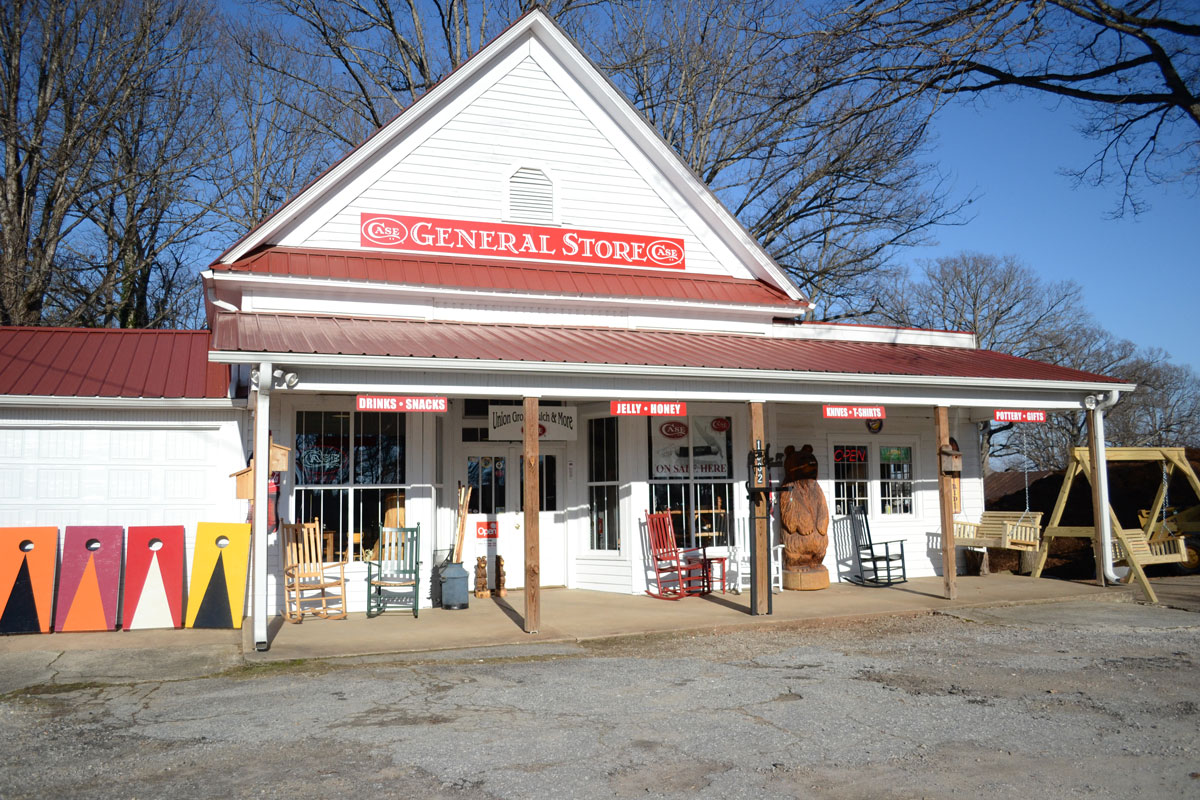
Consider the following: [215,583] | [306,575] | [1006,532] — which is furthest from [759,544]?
[215,583]

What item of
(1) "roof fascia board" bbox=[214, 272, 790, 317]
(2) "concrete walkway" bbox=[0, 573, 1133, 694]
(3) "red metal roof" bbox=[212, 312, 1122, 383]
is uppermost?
(1) "roof fascia board" bbox=[214, 272, 790, 317]

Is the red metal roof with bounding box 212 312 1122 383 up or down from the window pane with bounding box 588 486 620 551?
up

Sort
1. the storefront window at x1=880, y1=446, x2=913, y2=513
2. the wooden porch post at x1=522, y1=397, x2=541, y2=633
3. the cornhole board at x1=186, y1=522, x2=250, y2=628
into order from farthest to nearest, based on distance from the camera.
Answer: the storefront window at x1=880, y1=446, x2=913, y2=513 → the cornhole board at x1=186, y1=522, x2=250, y2=628 → the wooden porch post at x1=522, y1=397, x2=541, y2=633

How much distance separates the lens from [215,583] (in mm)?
11477

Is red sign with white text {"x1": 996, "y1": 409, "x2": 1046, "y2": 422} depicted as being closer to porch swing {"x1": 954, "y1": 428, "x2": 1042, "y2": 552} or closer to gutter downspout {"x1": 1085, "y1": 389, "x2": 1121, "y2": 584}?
gutter downspout {"x1": 1085, "y1": 389, "x2": 1121, "y2": 584}

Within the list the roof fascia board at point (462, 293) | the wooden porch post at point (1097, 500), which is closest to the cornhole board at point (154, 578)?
the roof fascia board at point (462, 293)

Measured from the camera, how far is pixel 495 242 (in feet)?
47.3

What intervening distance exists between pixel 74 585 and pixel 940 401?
1099 centimetres

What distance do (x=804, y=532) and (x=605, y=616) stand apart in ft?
12.3

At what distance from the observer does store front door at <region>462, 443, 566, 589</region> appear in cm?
1411

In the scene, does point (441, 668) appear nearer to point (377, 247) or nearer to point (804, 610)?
point (804, 610)

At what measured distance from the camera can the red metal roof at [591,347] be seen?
36.0 ft

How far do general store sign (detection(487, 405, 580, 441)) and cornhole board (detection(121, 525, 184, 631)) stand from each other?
4379 mm

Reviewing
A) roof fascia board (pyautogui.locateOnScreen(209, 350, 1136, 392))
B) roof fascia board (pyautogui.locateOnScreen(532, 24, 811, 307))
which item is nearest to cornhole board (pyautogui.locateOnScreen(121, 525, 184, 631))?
roof fascia board (pyautogui.locateOnScreen(209, 350, 1136, 392))
